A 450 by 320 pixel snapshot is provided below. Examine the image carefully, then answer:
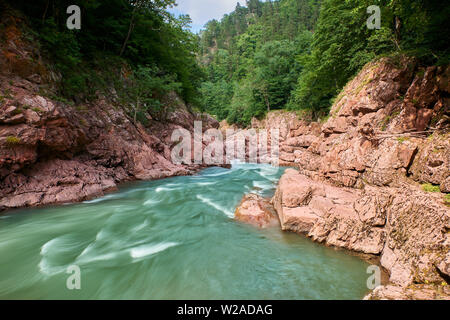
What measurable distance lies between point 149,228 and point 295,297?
4.30 m

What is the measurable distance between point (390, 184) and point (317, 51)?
56.4 feet

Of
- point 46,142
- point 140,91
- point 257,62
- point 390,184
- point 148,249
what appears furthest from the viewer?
point 257,62

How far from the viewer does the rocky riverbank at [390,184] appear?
2.94 m

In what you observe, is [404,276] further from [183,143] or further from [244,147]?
[244,147]

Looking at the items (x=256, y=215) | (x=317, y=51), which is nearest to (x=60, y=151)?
(x=256, y=215)

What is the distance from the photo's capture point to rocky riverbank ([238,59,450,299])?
2938mm

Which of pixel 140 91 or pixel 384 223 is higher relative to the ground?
pixel 140 91

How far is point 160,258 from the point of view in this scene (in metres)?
4.33

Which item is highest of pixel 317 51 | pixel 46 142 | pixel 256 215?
pixel 317 51

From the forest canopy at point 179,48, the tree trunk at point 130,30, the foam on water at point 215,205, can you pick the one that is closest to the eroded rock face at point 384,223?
the foam on water at point 215,205

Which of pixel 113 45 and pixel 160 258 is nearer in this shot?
pixel 160 258

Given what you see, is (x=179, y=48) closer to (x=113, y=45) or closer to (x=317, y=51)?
(x=113, y=45)

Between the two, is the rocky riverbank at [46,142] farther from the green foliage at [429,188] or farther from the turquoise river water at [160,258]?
the green foliage at [429,188]

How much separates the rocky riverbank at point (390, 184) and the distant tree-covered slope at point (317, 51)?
1.21 metres
